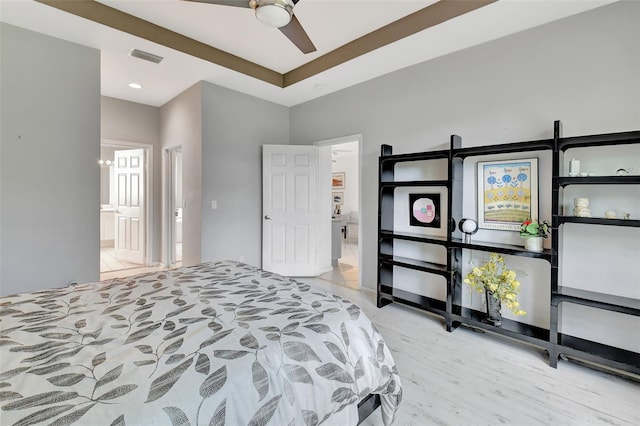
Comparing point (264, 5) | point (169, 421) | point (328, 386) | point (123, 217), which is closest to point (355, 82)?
point (264, 5)

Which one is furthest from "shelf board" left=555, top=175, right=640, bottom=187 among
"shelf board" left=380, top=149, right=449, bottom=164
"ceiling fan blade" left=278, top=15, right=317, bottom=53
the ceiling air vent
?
the ceiling air vent

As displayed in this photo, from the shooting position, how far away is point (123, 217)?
530cm

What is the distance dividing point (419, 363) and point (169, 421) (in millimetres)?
1939

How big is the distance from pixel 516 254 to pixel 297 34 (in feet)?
7.90

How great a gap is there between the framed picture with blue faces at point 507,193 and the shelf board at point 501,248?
194 millimetres

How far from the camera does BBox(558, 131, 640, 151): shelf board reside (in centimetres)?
190

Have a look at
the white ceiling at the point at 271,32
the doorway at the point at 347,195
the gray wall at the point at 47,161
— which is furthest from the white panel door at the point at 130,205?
the doorway at the point at 347,195

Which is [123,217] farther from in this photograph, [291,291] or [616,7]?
[616,7]

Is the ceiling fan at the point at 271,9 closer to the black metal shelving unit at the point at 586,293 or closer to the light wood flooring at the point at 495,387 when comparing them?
the black metal shelving unit at the point at 586,293

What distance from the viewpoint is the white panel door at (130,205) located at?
5.00 m

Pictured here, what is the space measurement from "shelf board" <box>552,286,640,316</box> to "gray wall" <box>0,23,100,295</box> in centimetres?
427

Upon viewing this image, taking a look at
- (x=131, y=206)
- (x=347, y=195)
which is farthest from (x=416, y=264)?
(x=347, y=195)

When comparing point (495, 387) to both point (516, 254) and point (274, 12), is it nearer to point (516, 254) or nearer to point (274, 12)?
point (516, 254)

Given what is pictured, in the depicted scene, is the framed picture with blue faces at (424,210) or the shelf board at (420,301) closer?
the shelf board at (420,301)
